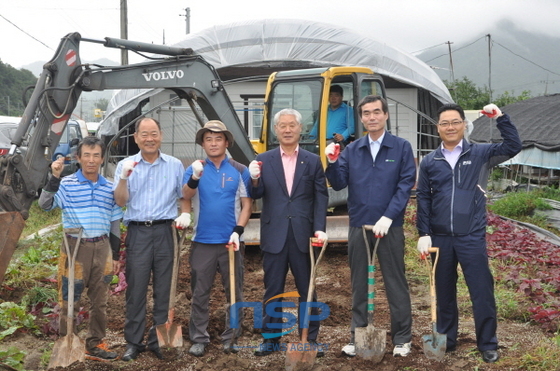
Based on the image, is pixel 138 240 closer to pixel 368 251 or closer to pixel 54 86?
pixel 368 251

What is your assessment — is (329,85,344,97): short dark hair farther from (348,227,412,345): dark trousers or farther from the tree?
the tree

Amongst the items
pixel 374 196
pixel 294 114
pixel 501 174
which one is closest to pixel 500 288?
pixel 374 196

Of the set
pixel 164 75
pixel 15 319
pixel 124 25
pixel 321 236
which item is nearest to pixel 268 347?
pixel 321 236

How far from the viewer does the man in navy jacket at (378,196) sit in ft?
15.2

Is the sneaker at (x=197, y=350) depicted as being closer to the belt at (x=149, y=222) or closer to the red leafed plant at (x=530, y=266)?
the belt at (x=149, y=222)

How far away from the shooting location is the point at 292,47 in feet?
53.3

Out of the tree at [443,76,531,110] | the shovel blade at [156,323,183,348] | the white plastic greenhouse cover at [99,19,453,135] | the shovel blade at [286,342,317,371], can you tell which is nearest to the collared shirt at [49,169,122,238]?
the shovel blade at [156,323,183,348]

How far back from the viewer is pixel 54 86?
6391mm

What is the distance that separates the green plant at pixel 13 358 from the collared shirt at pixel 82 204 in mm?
1028

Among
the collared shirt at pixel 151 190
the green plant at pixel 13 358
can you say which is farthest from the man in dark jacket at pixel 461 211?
the green plant at pixel 13 358

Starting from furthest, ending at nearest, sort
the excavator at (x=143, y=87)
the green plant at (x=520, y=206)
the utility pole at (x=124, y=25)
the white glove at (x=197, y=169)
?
the utility pole at (x=124, y=25)
the green plant at (x=520, y=206)
the excavator at (x=143, y=87)
the white glove at (x=197, y=169)

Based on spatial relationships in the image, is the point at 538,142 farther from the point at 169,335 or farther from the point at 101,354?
the point at 101,354

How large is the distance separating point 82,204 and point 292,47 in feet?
40.7

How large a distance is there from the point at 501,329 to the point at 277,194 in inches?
97.9
